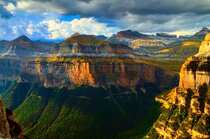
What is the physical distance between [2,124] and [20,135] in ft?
75.1

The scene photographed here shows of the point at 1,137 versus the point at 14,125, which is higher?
the point at 1,137

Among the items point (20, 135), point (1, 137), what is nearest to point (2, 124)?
point (1, 137)

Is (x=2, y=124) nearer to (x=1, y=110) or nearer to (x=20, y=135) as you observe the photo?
(x=1, y=110)

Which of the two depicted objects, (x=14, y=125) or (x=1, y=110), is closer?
(x=1, y=110)

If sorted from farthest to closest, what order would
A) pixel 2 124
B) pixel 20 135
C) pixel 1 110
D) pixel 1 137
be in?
pixel 20 135 < pixel 1 110 < pixel 2 124 < pixel 1 137

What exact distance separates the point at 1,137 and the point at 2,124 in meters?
10.2

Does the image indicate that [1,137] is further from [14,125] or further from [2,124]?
[14,125]

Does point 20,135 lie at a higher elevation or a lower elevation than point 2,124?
lower

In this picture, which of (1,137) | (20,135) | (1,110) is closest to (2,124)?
(1,110)

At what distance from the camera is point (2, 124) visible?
215ft

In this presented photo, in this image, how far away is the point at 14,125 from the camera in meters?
89.0

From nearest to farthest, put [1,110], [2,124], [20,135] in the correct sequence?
[2,124] → [1,110] → [20,135]

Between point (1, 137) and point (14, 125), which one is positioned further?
point (14, 125)

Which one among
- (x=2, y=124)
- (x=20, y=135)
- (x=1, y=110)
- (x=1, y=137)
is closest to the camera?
(x=1, y=137)
